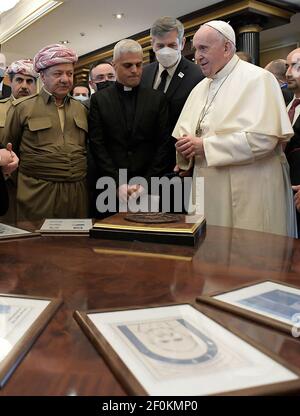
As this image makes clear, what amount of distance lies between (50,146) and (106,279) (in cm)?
171

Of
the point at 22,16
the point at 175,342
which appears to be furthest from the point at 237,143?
the point at 22,16

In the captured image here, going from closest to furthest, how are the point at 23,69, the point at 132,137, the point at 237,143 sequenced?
the point at 237,143
the point at 132,137
the point at 23,69

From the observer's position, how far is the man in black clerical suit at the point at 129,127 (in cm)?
291

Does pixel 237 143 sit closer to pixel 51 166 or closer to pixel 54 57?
pixel 51 166

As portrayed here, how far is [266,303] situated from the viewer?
1.01m

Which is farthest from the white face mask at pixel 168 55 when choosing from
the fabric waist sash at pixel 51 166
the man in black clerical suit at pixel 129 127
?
the fabric waist sash at pixel 51 166

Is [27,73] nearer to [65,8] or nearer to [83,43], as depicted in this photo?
[65,8]

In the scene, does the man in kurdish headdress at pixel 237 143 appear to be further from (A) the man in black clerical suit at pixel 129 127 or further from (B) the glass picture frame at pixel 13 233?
(B) the glass picture frame at pixel 13 233

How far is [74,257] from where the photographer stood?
1.48 meters

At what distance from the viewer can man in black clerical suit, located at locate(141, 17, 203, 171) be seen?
323 cm

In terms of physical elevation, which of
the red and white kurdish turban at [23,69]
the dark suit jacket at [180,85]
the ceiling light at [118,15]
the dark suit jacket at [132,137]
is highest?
the ceiling light at [118,15]

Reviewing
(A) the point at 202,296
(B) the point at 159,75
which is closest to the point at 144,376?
(A) the point at 202,296
